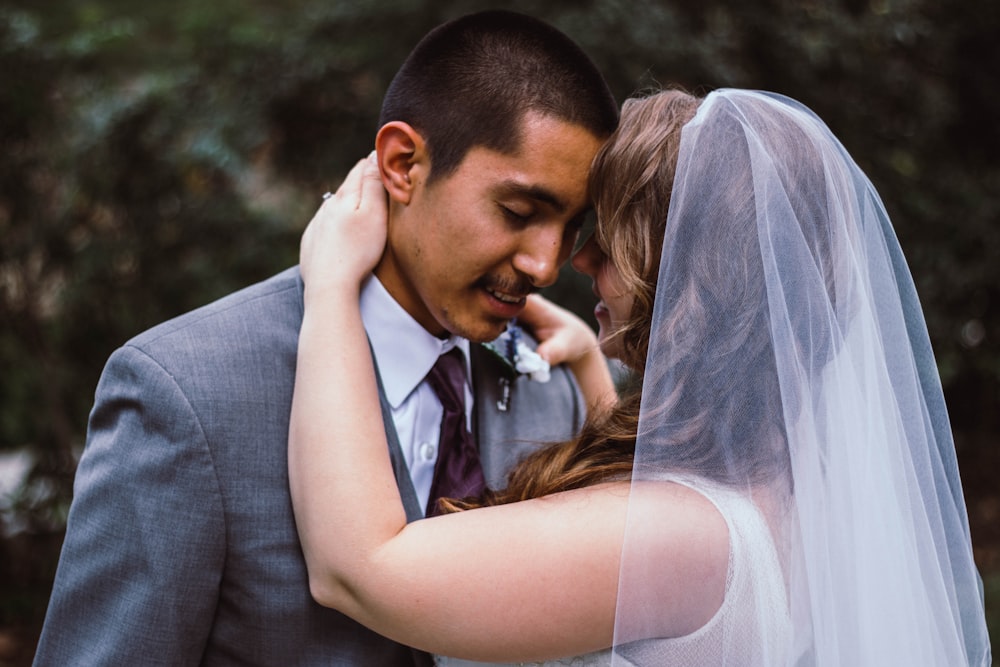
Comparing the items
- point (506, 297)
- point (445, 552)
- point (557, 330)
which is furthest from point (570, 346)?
point (445, 552)

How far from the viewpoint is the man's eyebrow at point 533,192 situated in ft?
6.98

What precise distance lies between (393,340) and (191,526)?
2.21ft

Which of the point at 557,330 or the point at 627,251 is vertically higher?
the point at 627,251

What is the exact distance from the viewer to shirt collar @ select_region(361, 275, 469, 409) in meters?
2.31

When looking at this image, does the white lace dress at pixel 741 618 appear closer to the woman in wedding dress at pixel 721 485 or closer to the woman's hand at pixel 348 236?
the woman in wedding dress at pixel 721 485

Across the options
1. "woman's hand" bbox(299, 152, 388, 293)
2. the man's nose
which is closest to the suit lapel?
"woman's hand" bbox(299, 152, 388, 293)

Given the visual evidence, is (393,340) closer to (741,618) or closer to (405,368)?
(405,368)

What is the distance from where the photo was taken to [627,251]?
1.98 metres

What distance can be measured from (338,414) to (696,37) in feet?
13.0

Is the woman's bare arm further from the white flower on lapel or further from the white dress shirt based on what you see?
the white flower on lapel

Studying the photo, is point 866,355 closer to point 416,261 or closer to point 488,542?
point 488,542

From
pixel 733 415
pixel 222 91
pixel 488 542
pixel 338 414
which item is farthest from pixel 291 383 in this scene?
pixel 222 91

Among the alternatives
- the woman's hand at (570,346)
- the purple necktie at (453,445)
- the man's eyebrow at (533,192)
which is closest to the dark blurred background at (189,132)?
the woman's hand at (570,346)

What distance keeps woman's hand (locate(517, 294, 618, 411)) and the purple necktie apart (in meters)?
0.36
